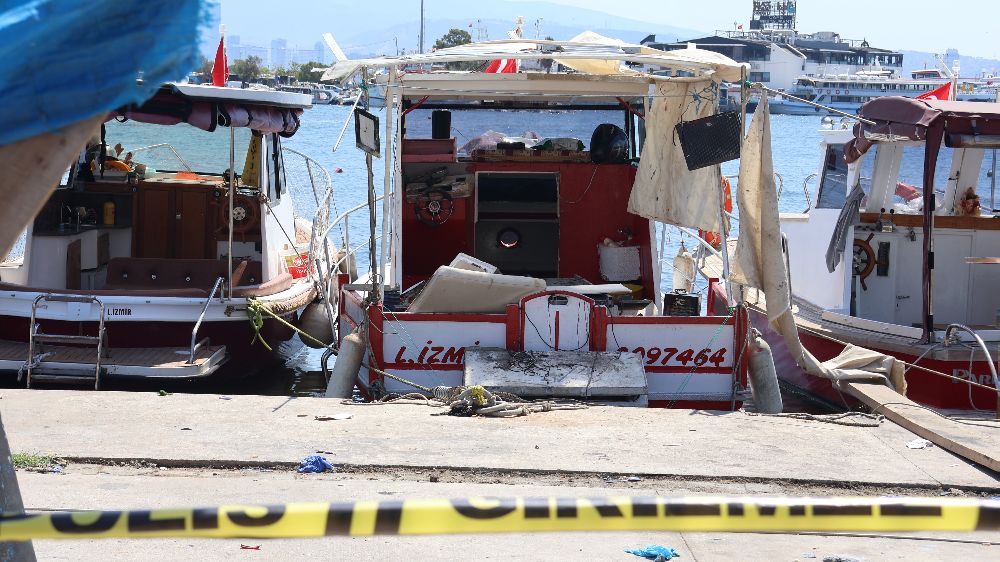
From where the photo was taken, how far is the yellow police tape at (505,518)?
2.54 meters

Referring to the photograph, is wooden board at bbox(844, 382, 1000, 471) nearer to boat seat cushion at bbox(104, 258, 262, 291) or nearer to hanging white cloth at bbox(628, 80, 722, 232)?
hanging white cloth at bbox(628, 80, 722, 232)

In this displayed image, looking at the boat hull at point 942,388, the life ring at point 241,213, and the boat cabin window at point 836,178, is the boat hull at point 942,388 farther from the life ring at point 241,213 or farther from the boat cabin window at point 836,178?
the life ring at point 241,213

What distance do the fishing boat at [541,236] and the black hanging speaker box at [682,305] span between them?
2cm

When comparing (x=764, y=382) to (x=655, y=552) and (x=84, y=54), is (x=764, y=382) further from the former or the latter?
(x=84, y=54)

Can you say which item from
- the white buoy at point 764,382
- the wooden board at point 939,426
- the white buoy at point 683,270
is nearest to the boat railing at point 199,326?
the white buoy at point 764,382

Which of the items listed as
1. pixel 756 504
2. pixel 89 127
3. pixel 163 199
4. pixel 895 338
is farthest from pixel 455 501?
pixel 163 199

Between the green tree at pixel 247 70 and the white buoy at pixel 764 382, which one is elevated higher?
the green tree at pixel 247 70

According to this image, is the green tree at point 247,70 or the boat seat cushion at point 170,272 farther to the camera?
the green tree at point 247,70

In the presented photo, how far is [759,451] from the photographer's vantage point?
695 centimetres

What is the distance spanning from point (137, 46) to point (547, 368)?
6.31 m

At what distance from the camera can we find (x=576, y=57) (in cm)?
923

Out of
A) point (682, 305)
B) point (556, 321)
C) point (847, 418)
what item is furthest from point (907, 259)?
point (556, 321)

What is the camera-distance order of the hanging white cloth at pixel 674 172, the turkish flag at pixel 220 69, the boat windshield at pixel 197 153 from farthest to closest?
the boat windshield at pixel 197 153
the turkish flag at pixel 220 69
the hanging white cloth at pixel 674 172

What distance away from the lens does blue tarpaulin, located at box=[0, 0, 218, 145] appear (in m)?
2.69
